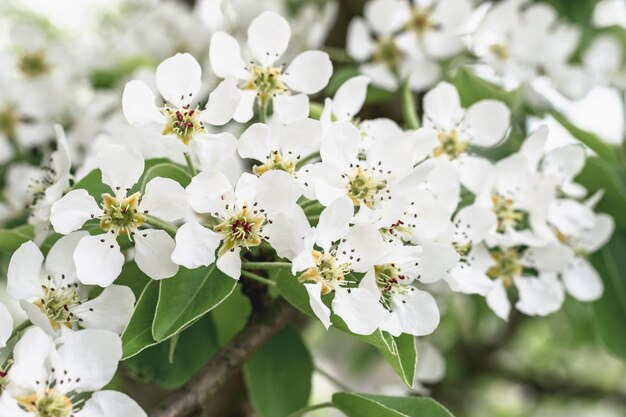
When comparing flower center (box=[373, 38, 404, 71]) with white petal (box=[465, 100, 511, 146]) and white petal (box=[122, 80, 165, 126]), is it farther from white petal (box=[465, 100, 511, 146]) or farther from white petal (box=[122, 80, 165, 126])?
white petal (box=[122, 80, 165, 126])

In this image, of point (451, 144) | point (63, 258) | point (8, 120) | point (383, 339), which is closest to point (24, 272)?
point (63, 258)

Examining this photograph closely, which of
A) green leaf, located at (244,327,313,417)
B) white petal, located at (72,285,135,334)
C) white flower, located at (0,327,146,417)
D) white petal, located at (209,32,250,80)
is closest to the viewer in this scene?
white flower, located at (0,327,146,417)

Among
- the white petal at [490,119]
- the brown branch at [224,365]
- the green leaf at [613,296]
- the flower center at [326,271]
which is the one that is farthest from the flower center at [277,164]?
the green leaf at [613,296]

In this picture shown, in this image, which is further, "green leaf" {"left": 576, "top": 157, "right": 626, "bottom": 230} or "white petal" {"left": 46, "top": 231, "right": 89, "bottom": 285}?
"green leaf" {"left": 576, "top": 157, "right": 626, "bottom": 230}

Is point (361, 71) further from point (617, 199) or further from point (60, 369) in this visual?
point (60, 369)

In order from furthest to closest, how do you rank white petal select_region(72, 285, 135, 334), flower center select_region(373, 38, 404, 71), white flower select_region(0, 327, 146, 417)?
1. flower center select_region(373, 38, 404, 71)
2. white petal select_region(72, 285, 135, 334)
3. white flower select_region(0, 327, 146, 417)

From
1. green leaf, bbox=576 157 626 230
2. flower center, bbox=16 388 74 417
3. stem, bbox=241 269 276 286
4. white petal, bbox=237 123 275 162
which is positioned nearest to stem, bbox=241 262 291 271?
stem, bbox=241 269 276 286
